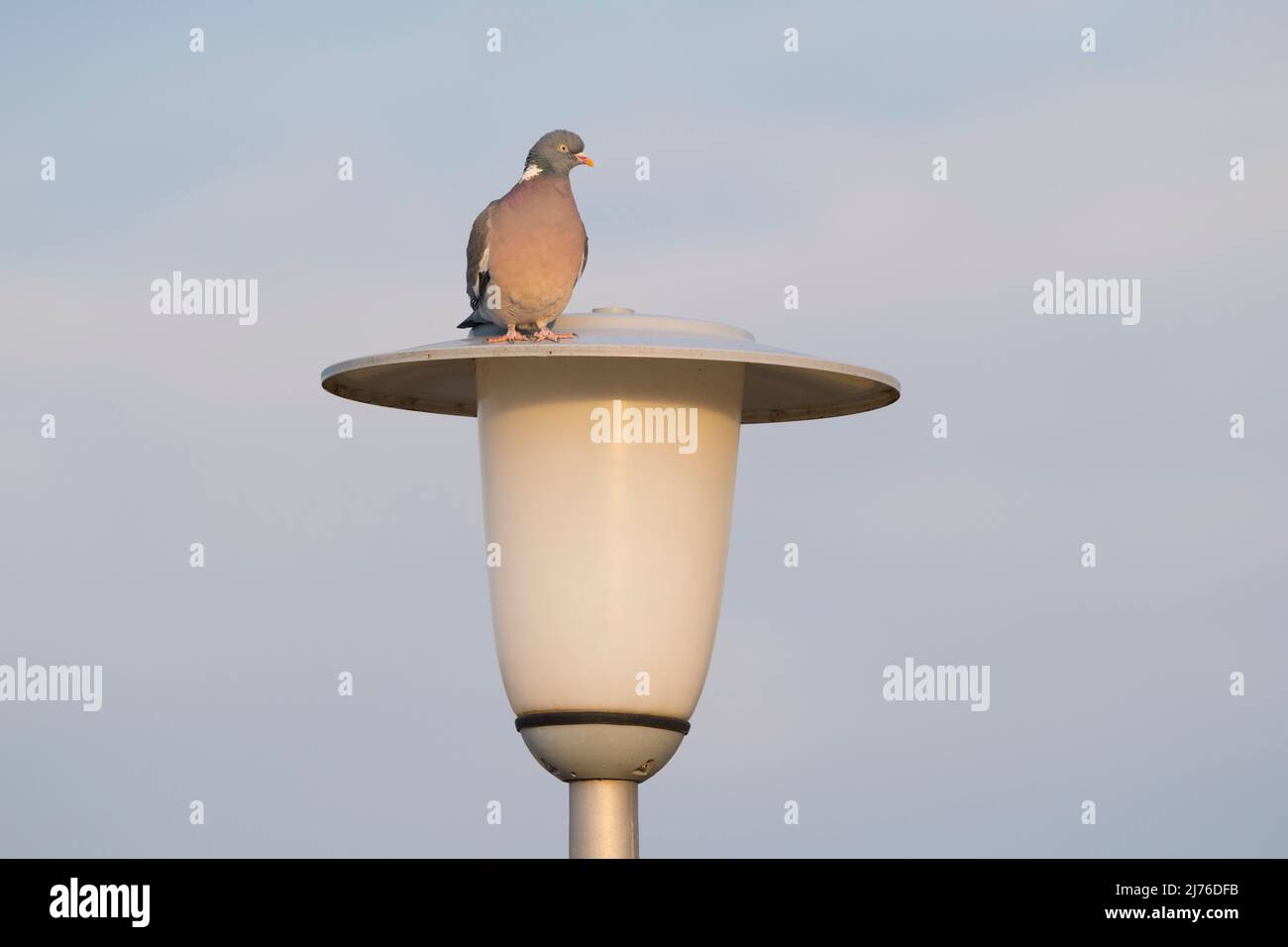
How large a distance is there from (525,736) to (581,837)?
2.63ft

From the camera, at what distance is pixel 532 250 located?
16.4m

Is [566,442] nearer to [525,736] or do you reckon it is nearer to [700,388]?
[700,388]

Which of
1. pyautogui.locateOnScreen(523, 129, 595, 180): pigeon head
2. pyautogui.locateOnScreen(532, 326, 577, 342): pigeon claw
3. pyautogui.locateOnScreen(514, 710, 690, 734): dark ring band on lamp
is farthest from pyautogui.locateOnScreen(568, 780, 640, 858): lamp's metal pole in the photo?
pyautogui.locateOnScreen(523, 129, 595, 180): pigeon head

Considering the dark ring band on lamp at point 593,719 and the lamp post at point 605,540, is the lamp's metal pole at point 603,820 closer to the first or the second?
the lamp post at point 605,540

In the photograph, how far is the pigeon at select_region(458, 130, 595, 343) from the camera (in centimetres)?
1628

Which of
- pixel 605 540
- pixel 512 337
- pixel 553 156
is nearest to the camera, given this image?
pixel 605 540

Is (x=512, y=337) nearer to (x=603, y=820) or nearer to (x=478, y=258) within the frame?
(x=478, y=258)

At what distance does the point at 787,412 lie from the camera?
57.9 ft

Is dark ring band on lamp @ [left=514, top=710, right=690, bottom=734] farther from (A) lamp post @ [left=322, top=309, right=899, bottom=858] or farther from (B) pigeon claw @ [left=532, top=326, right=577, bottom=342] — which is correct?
(B) pigeon claw @ [left=532, top=326, right=577, bottom=342]

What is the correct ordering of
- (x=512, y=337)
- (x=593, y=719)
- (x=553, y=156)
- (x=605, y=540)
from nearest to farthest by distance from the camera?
(x=593, y=719)
(x=605, y=540)
(x=512, y=337)
(x=553, y=156)

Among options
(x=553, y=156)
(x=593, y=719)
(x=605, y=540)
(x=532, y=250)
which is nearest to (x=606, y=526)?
(x=605, y=540)

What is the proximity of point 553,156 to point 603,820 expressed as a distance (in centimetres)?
474

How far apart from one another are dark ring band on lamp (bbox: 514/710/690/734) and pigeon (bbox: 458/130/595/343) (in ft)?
8.42
